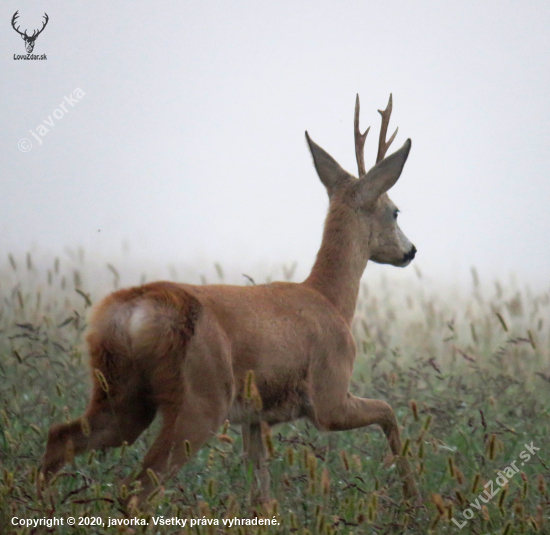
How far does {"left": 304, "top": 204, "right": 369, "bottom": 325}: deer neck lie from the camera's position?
18.2 ft

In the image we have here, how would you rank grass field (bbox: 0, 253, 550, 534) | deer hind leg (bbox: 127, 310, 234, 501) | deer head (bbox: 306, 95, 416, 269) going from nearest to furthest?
grass field (bbox: 0, 253, 550, 534), deer hind leg (bbox: 127, 310, 234, 501), deer head (bbox: 306, 95, 416, 269)

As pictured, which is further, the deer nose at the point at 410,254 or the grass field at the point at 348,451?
the deer nose at the point at 410,254

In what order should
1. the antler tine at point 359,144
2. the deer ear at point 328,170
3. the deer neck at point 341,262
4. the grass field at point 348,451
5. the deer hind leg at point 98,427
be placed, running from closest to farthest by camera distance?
the grass field at point 348,451 → the deer hind leg at point 98,427 → the deer neck at point 341,262 → the deer ear at point 328,170 → the antler tine at point 359,144

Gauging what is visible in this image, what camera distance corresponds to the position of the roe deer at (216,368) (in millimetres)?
4043

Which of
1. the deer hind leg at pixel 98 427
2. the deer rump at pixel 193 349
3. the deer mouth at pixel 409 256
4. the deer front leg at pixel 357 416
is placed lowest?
the deer front leg at pixel 357 416

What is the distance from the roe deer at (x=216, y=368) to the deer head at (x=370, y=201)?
15 cm

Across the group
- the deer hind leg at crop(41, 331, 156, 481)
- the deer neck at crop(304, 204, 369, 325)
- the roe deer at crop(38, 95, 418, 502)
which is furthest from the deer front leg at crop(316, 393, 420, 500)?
the deer hind leg at crop(41, 331, 156, 481)

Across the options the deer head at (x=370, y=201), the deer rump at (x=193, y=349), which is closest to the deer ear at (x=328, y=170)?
the deer head at (x=370, y=201)

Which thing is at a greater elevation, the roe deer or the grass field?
the roe deer

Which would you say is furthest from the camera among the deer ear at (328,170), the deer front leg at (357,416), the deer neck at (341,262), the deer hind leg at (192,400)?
the deer ear at (328,170)

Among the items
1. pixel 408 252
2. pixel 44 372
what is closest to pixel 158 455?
pixel 44 372

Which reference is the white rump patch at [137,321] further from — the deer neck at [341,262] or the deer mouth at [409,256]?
the deer mouth at [409,256]

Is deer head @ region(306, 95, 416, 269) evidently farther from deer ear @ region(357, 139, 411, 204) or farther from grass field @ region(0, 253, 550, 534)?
grass field @ region(0, 253, 550, 534)

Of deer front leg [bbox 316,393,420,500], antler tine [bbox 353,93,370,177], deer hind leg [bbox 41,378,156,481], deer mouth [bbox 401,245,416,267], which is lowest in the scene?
deer front leg [bbox 316,393,420,500]
